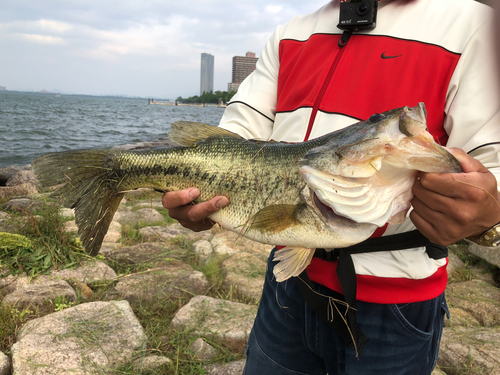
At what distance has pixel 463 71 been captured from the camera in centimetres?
183

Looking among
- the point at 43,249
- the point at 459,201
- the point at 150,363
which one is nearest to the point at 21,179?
the point at 43,249

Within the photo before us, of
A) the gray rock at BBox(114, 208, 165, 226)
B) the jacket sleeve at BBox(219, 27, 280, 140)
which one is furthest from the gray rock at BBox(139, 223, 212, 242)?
the jacket sleeve at BBox(219, 27, 280, 140)

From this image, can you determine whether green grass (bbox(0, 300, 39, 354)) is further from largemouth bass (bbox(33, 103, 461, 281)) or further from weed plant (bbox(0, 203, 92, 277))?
largemouth bass (bbox(33, 103, 461, 281))

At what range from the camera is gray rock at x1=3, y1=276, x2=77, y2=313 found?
157 inches

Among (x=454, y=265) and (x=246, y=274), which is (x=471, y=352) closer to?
(x=454, y=265)

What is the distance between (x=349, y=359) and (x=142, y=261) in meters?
4.02

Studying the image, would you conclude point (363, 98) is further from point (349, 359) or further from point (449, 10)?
point (349, 359)

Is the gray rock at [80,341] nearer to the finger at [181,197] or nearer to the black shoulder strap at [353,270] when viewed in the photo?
the finger at [181,197]

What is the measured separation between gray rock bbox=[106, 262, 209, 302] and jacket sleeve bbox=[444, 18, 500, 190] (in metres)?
3.84

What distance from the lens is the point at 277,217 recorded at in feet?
6.42

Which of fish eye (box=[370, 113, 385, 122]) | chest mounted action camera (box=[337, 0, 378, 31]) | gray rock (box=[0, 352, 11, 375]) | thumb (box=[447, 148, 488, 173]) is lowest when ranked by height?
gray rock (box=[0, 352, 11, 375])

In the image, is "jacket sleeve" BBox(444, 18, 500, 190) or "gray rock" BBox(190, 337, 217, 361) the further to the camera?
"gray rock" BBox(190, 337, 217, 361)

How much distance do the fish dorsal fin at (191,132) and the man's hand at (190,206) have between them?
1.17 feet

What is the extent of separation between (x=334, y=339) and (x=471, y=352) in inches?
91.7
